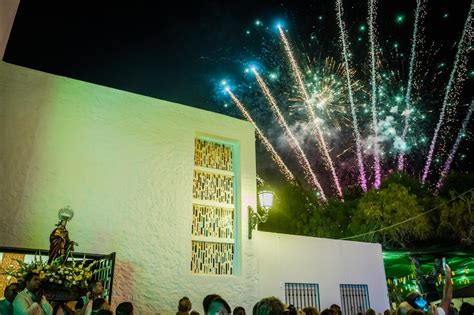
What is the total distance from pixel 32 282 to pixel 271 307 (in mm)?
3220

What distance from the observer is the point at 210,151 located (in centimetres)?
869

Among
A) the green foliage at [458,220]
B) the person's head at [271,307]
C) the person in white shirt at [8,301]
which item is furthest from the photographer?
the green foliage at [458,220]

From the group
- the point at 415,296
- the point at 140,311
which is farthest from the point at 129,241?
the point at 415,296

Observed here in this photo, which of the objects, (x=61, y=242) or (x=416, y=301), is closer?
(x=416, y=301)

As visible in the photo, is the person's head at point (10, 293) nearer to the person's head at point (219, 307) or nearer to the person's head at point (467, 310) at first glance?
the person's head at point (219, 307)

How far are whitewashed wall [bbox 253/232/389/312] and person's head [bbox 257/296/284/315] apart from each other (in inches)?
176

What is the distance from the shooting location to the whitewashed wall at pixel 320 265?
8.11 metres

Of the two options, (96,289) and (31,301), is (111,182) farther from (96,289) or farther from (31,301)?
(31,301)

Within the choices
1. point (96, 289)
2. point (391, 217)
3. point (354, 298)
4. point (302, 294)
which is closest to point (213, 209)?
point (302, 294)

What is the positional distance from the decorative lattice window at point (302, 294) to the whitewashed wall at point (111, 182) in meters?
0.88

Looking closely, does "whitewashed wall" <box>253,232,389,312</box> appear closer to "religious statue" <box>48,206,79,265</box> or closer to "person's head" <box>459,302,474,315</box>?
"religious statue" <box>48,206,79,265</box>

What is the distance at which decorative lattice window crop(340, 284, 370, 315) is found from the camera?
8750mm

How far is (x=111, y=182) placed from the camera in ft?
23.4

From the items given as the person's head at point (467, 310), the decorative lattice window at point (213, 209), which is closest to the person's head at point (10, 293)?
the decorative lattice window at point (213, 209)
